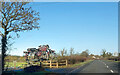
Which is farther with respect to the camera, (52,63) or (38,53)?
(52,63)

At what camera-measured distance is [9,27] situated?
445 inches

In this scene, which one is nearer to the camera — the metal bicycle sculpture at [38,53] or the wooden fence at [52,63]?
the metal bicycle sculpture at [38,53]

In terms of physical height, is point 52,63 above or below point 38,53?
below

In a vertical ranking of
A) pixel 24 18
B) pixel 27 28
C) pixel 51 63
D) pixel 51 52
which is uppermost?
pixel 24 18

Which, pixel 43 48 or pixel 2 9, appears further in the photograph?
pixel 43 48

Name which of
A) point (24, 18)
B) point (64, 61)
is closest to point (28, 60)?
point (64, 61)

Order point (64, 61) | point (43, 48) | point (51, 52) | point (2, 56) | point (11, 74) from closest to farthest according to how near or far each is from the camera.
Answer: point (2, 56), point (11, 74), point (43, 48), point (51, 52), point (64, 61)

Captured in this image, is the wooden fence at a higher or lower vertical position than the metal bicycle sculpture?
lower

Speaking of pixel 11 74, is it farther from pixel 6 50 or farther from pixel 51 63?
pixel 51 63

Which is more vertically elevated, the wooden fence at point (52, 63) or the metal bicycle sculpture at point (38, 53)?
the metal bicycle sculpture at point (38, 53)

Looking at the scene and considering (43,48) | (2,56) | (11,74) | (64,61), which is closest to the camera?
(2,56)

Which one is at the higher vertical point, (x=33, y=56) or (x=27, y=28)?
(x=27, y=28)

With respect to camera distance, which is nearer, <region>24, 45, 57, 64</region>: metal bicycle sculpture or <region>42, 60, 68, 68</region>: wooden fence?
<region>24, 45, 57, 64</region>: metal bicycle sculpture

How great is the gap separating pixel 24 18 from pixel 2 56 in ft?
10.6
